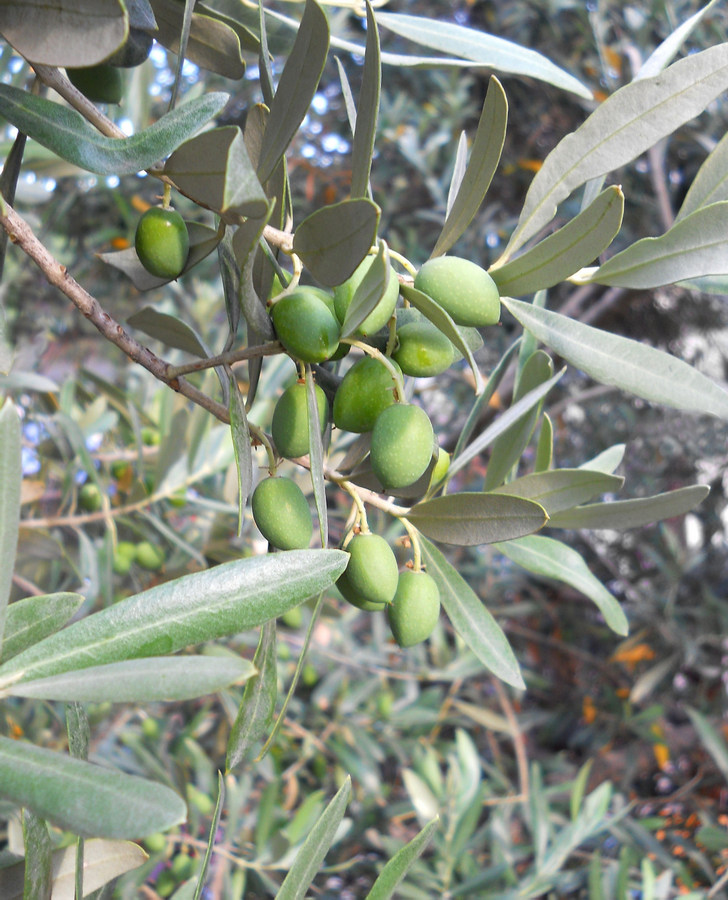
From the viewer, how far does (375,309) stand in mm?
499

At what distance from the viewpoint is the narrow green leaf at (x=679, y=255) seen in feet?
1.71

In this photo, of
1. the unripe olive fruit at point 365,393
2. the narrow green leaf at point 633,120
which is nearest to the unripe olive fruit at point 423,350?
the unripe olive fruit at point 365,393

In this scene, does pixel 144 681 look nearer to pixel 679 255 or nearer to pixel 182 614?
pixel 182 614

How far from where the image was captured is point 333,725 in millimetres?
2059

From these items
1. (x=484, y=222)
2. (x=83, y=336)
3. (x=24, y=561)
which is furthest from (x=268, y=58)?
(x=83, y=336)

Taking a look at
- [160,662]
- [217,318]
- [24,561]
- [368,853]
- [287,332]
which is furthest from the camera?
[217,318]

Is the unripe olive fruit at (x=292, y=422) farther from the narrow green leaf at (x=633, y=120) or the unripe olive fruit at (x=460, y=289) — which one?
the narrow green leaf at (x=633, y=120)

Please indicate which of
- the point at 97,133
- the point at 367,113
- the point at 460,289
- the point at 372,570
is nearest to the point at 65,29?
the point at 97,133

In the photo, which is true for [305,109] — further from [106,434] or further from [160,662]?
[106,434]

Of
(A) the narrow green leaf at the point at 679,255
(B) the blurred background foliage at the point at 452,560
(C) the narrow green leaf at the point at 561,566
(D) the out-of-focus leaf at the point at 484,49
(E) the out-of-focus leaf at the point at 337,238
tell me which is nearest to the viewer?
(E) the out-of-focus leaf at the point at 337,238

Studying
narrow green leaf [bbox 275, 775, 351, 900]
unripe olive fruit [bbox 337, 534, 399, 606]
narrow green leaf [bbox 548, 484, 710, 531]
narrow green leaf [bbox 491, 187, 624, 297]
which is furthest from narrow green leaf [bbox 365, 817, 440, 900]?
narrow green leaf [bbox 491, 187, 624, 297]

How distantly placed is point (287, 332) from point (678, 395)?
10.5 inches

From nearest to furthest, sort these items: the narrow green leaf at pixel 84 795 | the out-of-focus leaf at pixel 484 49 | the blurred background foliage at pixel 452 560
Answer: the narrow green leaf at pixel 84 795, the out-of-focus leaf at pixel 484 49, the blurred background foliage at pixel 452 560

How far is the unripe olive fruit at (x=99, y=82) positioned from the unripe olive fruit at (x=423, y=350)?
1.10ft
